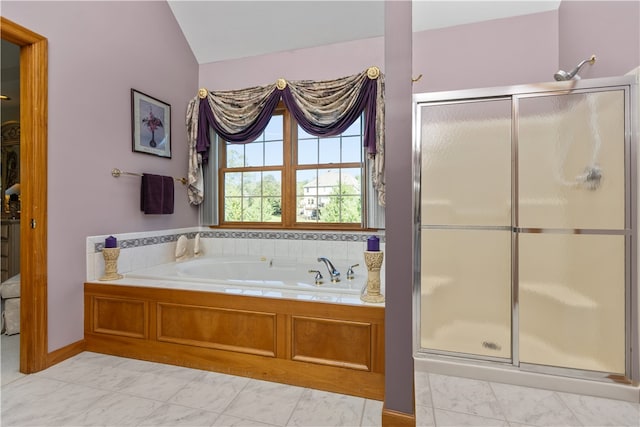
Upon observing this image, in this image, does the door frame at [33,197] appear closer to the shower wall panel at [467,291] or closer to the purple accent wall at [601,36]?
the shower wall panel at [467,291]

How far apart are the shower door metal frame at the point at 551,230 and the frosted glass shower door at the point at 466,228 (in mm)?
30

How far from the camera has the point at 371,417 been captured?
1.46m

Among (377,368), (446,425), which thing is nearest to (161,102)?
(377,368)

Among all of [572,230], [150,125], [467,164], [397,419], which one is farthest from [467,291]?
[150,125]

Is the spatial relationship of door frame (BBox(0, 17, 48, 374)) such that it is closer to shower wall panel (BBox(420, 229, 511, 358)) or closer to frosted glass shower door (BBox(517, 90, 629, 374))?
shower wall panel (BBox(420, 229, 511, 358))

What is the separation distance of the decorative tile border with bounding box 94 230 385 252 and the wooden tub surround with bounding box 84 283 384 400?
0.53 m

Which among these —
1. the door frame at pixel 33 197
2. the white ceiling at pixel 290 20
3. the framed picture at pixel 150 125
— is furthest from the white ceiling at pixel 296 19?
the door frame at pixel 33 197

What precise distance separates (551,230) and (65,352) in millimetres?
3137

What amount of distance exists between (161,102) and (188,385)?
2362 millimetres

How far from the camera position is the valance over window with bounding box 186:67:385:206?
2.64 meters

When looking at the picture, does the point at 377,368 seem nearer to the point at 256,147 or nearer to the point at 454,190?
the point at 454,190

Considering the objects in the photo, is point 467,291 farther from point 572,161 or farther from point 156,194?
point 156,194

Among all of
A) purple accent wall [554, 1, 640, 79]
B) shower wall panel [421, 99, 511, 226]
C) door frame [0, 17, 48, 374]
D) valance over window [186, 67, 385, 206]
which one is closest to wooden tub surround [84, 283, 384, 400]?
door frame [0, 17, 48, 374]

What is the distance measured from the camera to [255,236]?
3.15 metres
